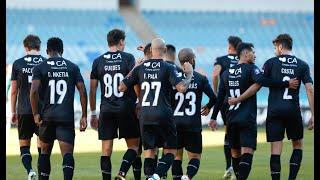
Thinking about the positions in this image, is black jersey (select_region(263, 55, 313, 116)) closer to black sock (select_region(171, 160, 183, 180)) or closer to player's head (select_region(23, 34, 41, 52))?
black sock (select_region(171, 160, 183, 180))

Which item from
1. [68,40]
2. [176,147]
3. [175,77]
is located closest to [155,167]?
[176,147]

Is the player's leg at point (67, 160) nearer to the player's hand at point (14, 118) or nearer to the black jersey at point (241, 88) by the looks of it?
the player's hand at point (14, 118)

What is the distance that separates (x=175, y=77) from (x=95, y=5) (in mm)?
27881

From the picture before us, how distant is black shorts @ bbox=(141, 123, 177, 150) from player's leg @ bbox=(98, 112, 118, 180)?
0.87m

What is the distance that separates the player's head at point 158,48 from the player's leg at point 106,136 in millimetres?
1252

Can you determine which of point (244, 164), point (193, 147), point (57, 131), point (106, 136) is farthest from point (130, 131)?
point (244, 164)

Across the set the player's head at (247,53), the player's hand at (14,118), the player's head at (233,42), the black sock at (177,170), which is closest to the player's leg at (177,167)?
the black sock at (177,170)

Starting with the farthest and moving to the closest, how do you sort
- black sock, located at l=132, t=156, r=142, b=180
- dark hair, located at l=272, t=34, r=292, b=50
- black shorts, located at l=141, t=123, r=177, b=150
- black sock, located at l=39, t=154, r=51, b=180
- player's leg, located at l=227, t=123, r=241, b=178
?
1. black sock, located at l=132, t=156, r=142, b=180
2. player's leg, located at l=227, t=123, r=241, b=178
3. dark hair, located at l=272, t=34, r=292, b=50
4. black sock, located at l=39, t=154, r=51, b=180
5. black shorts, located at l=141, t=123, r=177, b=150

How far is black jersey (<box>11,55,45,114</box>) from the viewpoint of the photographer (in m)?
11.8

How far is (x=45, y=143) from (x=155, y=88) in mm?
1640

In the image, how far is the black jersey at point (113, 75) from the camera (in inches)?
431

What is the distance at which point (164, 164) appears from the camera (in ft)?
33.7

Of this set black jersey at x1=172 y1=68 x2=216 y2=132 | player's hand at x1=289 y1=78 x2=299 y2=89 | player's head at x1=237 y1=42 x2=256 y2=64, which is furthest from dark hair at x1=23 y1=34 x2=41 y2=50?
player's hand at x1=289 y1=78 x2=299 y2=89

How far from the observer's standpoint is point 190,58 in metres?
10.9
